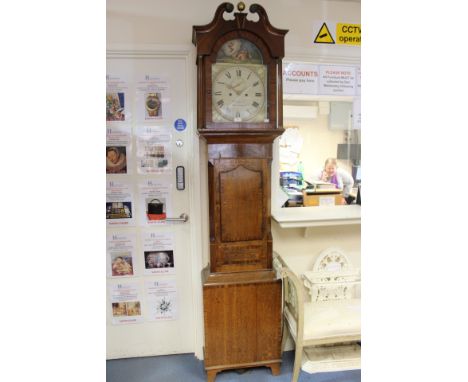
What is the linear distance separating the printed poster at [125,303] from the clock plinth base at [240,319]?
54cm

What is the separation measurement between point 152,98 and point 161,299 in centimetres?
125

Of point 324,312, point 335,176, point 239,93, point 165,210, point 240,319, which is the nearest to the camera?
point 239,93

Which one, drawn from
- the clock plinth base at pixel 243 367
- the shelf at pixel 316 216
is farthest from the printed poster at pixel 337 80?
the clock plinth base at pixel 243 367

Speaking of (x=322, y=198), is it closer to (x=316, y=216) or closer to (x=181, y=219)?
(x=316, y=216)

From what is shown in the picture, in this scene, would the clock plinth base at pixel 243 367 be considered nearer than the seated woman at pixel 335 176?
Yes

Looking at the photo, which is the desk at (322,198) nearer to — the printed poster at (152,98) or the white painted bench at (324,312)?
the white painted bench at (324,312)

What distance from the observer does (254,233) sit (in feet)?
5.83

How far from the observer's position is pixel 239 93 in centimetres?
167

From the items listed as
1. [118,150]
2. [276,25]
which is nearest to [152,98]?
[118,150]

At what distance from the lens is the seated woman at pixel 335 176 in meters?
2.09

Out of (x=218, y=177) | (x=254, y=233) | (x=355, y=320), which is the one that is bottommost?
(x=355, y=320)
